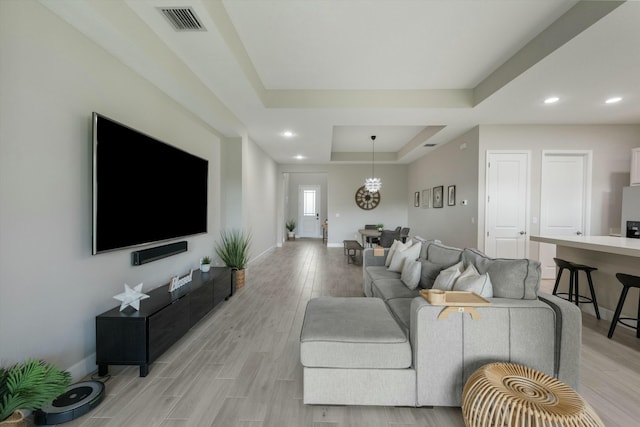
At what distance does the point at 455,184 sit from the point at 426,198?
1.66 meters

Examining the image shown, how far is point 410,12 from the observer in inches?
91.0

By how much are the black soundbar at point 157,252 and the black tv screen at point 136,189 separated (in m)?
0.11

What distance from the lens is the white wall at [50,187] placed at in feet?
5.03

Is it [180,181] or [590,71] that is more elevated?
[590,71]

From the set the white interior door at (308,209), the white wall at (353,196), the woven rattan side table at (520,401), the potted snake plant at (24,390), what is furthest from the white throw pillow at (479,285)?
the white interior door at (308,209)

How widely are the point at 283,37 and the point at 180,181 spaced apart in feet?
6.36

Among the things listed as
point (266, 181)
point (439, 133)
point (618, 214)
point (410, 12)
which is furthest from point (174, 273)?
point (618, 214)

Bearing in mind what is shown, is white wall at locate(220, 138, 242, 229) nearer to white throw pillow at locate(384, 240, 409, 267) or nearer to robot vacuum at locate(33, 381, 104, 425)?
white throw pillow at locate(384, 240, 409, 267)

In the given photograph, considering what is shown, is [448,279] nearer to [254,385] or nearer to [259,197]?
[254,385]

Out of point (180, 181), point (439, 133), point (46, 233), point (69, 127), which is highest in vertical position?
point (439, 133)

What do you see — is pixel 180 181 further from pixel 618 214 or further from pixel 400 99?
pixel 618 214

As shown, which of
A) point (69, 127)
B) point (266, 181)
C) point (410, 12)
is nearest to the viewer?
point (69, 127)

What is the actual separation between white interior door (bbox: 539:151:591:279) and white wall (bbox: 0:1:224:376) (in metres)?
6.03

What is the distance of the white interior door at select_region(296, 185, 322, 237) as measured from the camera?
11164 millimetres
